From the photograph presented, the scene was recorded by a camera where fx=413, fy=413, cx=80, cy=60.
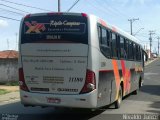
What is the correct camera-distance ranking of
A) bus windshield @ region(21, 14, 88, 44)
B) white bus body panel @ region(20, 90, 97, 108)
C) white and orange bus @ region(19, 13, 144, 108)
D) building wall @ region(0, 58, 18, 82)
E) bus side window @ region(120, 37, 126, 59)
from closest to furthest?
white bus body panel @ region(20, 90, 97, 108) < white and orange bus @ region(19, 13, 144, 108) < bus windshield @ region(21, 14, 88, 44) < bus side window @ region(120, 37, 126, 59) < building wall @ region(0, 58, 18, 82)

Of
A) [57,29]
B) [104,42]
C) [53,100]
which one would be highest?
[57,29]

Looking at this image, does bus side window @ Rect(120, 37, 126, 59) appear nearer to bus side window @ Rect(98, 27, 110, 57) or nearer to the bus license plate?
bus side window @ Rect(98, 27, 110, 57)

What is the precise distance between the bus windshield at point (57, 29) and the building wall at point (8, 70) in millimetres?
19263

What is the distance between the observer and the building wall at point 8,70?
3159 cm

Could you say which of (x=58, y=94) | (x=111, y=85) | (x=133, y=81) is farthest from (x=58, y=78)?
(x=133, y=81)

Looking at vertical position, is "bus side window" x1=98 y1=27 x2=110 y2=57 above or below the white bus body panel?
above

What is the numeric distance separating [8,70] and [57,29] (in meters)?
20.0

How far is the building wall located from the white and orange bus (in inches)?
752

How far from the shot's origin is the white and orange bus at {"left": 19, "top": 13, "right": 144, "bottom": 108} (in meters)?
12.0

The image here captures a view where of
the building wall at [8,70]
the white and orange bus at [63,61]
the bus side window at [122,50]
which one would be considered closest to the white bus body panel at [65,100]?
the white and orange bus at [63,61]

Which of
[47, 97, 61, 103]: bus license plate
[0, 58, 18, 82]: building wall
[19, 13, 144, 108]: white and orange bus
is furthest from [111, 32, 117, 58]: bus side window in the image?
[0, 58, 18, 82]: building wall

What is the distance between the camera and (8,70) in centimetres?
3162

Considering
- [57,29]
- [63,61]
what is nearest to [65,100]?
[63,61]

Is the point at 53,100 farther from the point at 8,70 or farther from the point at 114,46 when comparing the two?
the point at 8,70
